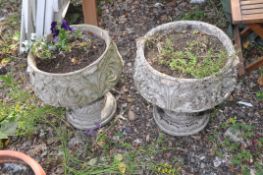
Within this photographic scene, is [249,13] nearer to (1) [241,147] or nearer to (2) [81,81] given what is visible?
(1) [241,147]

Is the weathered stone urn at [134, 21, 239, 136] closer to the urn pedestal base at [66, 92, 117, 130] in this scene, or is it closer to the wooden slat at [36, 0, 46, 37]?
the urn pedestal base at [66, 92, 117, 130]

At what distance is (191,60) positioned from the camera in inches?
89.2

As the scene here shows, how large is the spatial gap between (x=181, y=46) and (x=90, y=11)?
1104 mm

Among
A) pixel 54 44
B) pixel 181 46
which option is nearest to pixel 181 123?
pixel 181 46

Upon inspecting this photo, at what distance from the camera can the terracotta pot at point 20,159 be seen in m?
2.33

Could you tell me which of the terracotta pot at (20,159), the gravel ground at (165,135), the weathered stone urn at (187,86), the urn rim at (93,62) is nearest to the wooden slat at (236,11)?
the weathered stone urn at (187,86)

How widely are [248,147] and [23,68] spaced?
6.62 feet

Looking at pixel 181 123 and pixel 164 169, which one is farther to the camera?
pixel 181 123

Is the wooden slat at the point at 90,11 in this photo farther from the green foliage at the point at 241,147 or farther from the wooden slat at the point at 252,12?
the green foliage at the point at 241,147

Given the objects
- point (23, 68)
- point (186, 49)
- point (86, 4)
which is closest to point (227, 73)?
point (186, 49)

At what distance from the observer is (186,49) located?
2.36m

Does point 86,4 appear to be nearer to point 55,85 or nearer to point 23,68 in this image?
point 23,68

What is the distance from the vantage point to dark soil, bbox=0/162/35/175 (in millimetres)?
2433

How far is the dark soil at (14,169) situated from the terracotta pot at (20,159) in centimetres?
3
